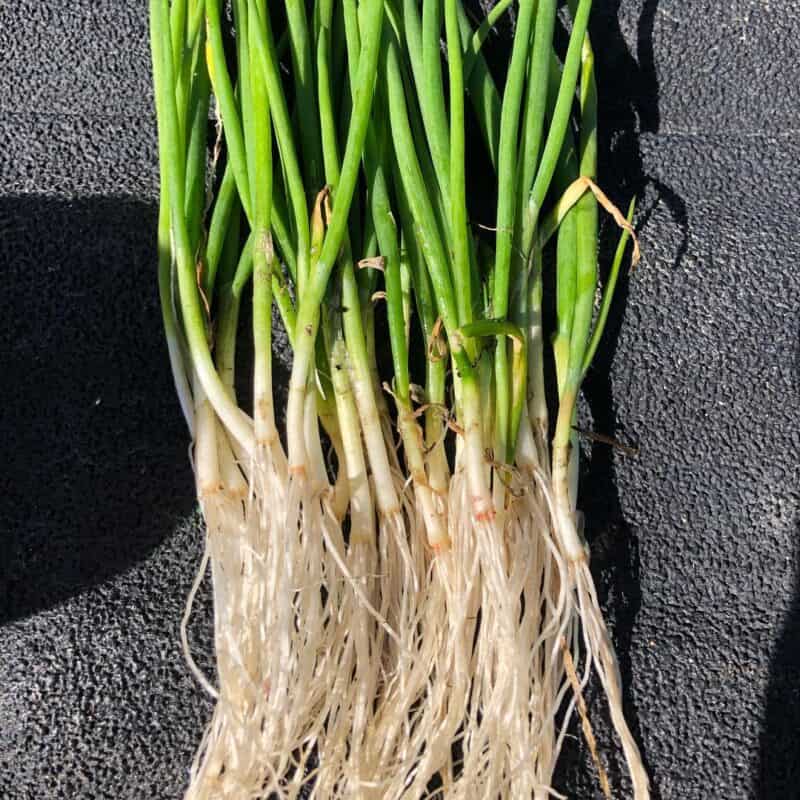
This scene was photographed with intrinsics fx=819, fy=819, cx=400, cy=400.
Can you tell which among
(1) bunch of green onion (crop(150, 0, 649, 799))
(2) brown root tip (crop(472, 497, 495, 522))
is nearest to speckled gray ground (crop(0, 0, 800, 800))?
(1) bunch of green onion (crop(150, 0, 649, 799))

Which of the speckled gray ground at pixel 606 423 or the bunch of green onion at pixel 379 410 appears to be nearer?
the bunch of green onion at pixel 379 410

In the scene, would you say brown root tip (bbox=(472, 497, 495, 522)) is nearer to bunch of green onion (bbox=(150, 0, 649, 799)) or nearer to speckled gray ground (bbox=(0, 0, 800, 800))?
bunch of green onion (bbox=(150, 0, 649, 799))

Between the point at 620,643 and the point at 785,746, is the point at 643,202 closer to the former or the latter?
the point at 620,643

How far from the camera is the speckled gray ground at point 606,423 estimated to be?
1.08 metres

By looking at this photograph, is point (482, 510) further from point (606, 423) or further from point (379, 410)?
point (606, 423)

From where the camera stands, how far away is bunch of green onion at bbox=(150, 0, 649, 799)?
972mm

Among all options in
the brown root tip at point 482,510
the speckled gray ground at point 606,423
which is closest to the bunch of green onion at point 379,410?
the brown root tip at point 482,510

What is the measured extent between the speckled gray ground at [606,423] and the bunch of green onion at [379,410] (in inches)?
4.5

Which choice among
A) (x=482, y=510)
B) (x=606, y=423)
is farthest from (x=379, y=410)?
(x=606, y=423)

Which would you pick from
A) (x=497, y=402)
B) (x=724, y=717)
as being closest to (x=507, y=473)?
(x=497, y=402)

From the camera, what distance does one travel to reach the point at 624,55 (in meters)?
1.32

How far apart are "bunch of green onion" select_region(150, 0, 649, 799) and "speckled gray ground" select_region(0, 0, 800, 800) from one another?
0.11 m

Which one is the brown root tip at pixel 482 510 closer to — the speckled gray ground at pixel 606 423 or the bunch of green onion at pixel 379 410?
the bunch of green onion at pixel 379 410

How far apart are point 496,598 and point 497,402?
9.5 inches
